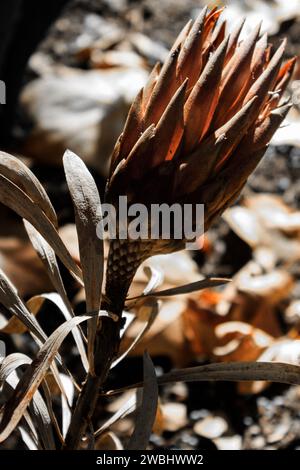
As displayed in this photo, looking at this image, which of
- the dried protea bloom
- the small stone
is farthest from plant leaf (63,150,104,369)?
the small stone

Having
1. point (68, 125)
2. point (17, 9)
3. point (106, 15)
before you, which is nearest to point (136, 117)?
point (17, 9)

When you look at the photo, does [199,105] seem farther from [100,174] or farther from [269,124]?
[100,174]

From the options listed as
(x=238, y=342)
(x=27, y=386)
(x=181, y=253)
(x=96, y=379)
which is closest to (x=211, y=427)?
(x=238, y=342)

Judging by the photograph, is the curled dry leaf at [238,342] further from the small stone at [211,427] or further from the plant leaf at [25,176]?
the plant leaf at [25,176]

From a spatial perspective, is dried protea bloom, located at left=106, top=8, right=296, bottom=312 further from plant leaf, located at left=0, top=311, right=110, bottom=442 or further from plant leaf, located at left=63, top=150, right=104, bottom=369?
plant leaf, located at left=0, top=311, right=110, bottom=442

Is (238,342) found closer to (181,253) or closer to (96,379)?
(181,253)

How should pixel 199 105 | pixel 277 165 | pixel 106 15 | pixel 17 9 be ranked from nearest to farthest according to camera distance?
pixel 199 105 < pixel 17 9 < pixel 277 165 < pixel 106 15
